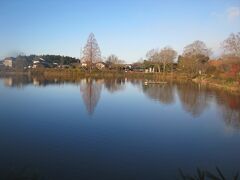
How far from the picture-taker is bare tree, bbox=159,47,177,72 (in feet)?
205

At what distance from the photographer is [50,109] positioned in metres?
16.8

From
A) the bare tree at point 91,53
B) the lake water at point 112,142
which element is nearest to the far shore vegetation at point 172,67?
the bare tree at point 91,53

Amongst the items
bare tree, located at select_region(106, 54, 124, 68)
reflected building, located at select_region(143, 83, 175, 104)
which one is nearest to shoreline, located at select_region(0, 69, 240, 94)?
bare tree, located at select_region(106, 54, 124, 68)

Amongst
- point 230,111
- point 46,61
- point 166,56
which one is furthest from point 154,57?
point 230,111

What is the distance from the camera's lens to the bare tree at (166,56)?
62.5 metres

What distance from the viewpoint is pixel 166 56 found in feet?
205

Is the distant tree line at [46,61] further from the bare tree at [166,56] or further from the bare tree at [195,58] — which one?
the bare tree at [195,58]

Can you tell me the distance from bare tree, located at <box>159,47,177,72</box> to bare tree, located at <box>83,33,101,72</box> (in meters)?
15.0

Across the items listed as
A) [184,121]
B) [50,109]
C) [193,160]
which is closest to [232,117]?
[184,121]

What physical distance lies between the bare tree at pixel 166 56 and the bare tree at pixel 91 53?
15.0 metres

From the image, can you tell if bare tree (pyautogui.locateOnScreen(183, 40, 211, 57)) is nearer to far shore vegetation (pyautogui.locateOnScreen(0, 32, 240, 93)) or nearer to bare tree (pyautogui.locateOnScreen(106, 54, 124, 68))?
far shore vegetation (pyautogui.locateOnScreen(0, 32, 240, 93))

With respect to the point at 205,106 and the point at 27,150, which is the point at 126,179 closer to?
the point at 27,150

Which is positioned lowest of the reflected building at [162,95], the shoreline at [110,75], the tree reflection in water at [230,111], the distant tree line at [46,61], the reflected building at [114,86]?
the tree reflection in water at [230,111]

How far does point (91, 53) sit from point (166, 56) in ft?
55.8
